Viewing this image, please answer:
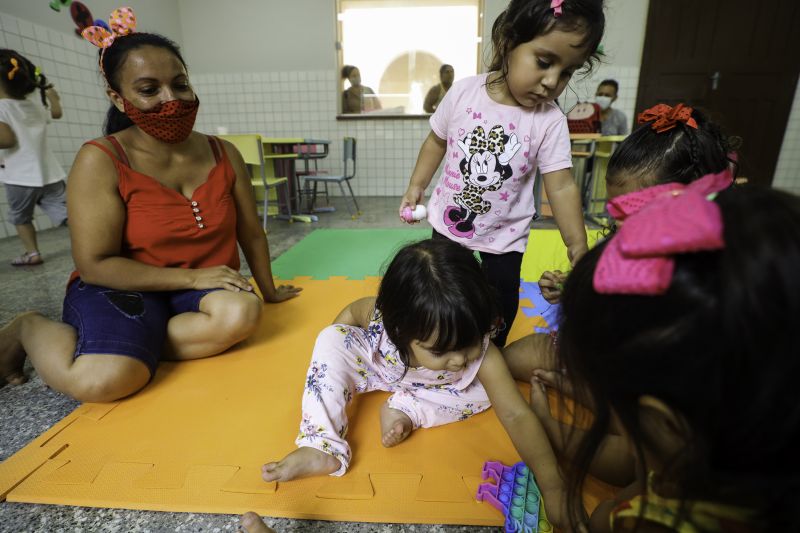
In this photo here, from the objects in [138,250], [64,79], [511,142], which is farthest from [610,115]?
[64,79]

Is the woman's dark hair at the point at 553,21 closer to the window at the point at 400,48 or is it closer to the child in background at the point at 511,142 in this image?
the child in background at the point at 511,142

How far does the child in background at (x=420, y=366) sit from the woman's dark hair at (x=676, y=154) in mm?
552

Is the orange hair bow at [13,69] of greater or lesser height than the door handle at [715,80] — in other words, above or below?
below

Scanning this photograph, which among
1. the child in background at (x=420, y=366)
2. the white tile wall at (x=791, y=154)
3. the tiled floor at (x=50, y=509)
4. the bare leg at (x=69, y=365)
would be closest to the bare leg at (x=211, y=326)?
the bare leg at (x=69, y=365)

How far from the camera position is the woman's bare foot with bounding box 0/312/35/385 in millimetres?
1061

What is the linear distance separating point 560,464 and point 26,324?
1293 mm

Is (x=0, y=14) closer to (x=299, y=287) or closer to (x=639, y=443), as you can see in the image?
(x=299, y=287)

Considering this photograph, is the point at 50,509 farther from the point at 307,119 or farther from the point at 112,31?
the point at 307,119

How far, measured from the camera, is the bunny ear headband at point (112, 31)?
3.58ft

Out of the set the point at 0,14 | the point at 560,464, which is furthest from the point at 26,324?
the point at 0,14

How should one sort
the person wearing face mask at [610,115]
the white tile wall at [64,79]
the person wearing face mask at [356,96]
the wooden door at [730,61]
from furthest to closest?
the person wearing face mask at [356,96] < the wooden door at [730,61] < the person wearing face mask at [610,115] < the white tile wall at [64,79]

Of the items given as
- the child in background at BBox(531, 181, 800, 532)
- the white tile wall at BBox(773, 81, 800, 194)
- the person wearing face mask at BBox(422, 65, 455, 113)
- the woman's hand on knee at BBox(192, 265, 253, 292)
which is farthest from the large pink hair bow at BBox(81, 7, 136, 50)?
the white tile wall at BBox(773, 81, 800, 194)

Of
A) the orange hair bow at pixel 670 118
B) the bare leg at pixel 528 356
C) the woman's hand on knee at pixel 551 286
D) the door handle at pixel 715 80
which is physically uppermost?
the door handle at pixel 715 80

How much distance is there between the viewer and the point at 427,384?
94 centimetres
